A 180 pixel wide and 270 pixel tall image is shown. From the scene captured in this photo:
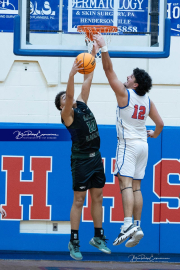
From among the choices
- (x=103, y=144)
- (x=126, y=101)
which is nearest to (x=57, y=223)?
(x=103, y=144)

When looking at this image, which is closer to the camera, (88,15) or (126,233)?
(126,233)

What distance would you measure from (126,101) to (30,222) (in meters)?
3.11

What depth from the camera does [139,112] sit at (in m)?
5.83

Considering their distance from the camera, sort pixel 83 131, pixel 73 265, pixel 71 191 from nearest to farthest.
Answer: pixel 83 131 → pixel 73 265 → pixel 71 191

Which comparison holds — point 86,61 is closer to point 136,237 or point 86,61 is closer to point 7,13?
point 136,237

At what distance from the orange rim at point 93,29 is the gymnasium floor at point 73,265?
3547 mm

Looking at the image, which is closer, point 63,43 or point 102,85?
point 63,43

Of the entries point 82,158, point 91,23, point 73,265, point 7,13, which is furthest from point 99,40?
point 73,265

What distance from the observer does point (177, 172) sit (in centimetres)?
791

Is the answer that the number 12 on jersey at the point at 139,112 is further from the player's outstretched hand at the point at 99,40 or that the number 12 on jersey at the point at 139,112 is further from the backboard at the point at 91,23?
the player's outstretched hand at the point at 99,40

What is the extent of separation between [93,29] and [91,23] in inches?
6.9

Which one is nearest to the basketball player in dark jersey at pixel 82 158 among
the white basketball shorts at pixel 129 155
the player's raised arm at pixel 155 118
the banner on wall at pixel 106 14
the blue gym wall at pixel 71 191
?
the white basketball shorts at pixel 129 155

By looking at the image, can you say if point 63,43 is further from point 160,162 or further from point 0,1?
point 160,162

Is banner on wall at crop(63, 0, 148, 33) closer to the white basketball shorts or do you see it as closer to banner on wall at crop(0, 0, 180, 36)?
banner on wall at crop(0, 0, 180, 36)
